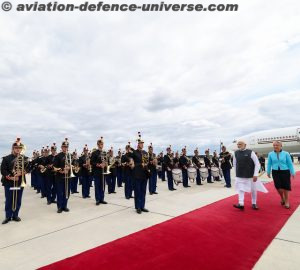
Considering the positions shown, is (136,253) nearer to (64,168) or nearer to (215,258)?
(215,258)

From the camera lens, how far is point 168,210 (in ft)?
21.5

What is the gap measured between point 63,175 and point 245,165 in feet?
16.8

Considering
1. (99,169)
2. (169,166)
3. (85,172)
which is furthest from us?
(169,166)

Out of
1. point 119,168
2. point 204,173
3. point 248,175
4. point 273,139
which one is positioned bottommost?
point 204,173

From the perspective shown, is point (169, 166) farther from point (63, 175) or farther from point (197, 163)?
point (63, 175)

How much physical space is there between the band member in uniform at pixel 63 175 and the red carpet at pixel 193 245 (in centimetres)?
317

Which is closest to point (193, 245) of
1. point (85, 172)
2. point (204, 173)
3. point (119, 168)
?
point (85, 172)

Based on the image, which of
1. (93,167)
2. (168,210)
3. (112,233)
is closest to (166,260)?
(112,233)

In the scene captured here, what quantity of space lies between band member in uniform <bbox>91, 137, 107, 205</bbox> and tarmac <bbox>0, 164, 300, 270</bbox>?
490mm

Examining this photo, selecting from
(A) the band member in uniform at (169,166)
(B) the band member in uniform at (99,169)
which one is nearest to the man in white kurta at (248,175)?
(B) the band member in uniform at (99,169)

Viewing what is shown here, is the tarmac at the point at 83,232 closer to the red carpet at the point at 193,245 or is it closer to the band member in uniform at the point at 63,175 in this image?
the red carpet at the point at 193,245

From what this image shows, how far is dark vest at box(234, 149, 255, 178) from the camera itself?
654 cm

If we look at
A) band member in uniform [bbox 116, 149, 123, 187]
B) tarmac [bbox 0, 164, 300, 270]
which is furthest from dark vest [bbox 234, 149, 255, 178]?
band member in uniform [bbox 116, 149, 123, 187]

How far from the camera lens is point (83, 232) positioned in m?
4.85
